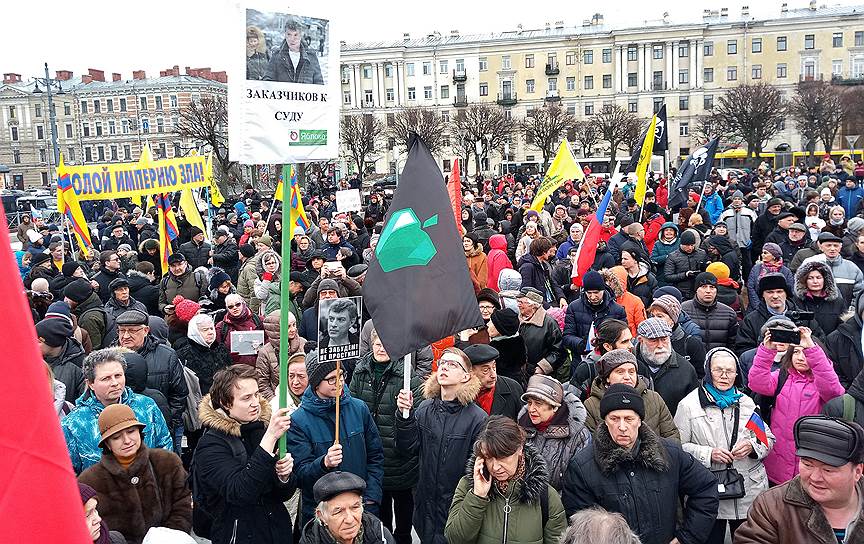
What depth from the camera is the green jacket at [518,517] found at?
3592 mm

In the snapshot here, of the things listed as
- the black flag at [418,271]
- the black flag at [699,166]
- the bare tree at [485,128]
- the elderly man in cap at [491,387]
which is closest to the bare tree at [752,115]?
the bare tree at [485,128]

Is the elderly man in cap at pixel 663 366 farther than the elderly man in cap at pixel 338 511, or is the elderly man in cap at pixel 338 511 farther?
the elderly man in cap at pixel 663 366

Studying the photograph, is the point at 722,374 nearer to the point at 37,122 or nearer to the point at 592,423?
the point at 592,423

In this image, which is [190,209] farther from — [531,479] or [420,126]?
[420,126]

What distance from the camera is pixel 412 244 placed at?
416cm

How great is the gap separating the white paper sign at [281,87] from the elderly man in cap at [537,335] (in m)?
2.85

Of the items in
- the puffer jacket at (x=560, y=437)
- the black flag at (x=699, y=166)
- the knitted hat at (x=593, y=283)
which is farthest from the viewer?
the black flag at (x=699, y=166)

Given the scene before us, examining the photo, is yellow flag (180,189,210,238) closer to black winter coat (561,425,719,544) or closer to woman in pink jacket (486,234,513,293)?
woman in pink jacket (486,234,513,293)

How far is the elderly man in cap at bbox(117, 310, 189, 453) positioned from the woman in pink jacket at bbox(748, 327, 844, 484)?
4029 mm

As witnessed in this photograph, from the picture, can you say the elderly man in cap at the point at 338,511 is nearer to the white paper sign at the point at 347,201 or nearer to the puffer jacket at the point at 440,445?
the puffer jacket at the point at 440,445

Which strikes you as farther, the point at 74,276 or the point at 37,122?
the point at 37,122

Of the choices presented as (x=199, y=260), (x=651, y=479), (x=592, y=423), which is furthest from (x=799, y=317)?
(x=199, y=260)

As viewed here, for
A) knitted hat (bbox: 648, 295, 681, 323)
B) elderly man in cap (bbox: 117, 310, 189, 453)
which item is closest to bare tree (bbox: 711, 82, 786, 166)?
knitted hat (bbox: 648, 295, 681, 323)

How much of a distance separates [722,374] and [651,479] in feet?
3.52
